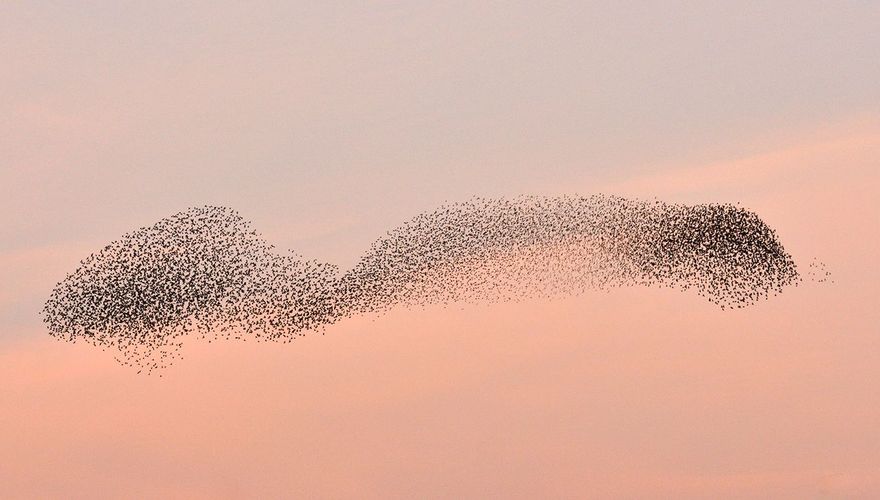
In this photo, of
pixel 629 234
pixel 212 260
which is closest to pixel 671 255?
pixel 629 234

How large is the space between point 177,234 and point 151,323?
6.07 feet

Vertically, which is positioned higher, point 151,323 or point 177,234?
point 177,234

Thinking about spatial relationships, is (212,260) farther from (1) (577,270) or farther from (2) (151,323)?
(1) (577,270)

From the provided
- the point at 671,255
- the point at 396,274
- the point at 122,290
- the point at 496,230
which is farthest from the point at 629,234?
the point at 122,290

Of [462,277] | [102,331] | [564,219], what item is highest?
[564,219]

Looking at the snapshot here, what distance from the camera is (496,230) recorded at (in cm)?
2095

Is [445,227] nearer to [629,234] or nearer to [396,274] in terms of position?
[396,274]

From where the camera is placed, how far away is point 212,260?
20.5m

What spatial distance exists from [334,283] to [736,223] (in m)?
7.93

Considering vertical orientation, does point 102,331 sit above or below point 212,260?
below

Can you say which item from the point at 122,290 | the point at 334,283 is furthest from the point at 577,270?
the point at 122,290

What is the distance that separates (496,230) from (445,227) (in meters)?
1.01

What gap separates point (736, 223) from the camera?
2098cm

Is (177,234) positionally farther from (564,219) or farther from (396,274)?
(564,219)
